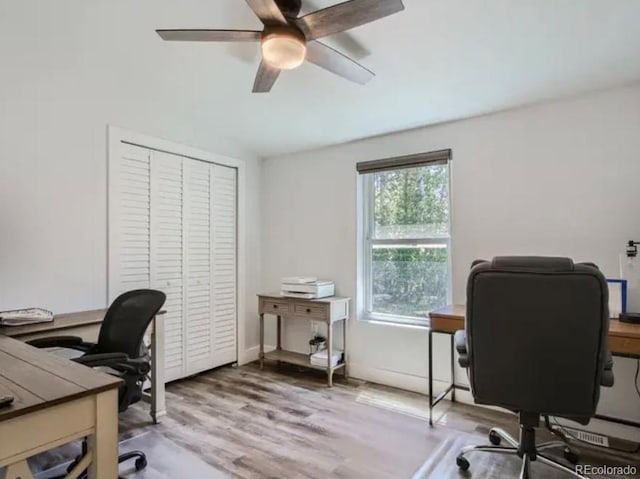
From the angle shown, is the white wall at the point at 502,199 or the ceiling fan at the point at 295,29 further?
the white wall at the point at 502,199

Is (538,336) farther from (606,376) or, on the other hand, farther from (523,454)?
(523,454)

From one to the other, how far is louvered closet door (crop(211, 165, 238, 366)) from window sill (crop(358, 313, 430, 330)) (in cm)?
137

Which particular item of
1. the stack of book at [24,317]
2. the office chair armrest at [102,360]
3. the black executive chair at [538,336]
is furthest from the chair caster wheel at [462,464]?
the stack of book at [24,317]

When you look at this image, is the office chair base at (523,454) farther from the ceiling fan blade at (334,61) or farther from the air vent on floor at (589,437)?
the ceiling fan blade at (334,61)

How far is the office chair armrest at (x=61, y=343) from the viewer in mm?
2068

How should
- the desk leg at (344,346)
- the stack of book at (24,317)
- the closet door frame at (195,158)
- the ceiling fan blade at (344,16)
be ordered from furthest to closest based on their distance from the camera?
the desk leg at (344,346), the closet door frame at (195,158), the stack of book at (24,317), the ceiling fan blade at (344,16)

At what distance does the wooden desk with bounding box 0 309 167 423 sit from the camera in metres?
2.12

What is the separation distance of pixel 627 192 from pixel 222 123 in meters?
3.16

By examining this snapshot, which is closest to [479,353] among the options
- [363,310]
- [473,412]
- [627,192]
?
[473,412]

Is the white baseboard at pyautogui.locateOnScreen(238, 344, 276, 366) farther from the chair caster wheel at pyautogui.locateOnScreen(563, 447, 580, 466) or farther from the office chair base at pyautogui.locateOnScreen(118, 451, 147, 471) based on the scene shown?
the chair caster wheel at pyautogui.locateOnScreen(563, 447, 580, 466)

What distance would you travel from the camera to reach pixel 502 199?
2846 millimetres

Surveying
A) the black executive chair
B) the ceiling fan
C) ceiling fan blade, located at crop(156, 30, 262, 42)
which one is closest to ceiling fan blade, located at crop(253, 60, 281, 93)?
the ceiling fan

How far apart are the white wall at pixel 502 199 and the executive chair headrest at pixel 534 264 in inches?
47.4

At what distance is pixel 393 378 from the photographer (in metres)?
3.33
